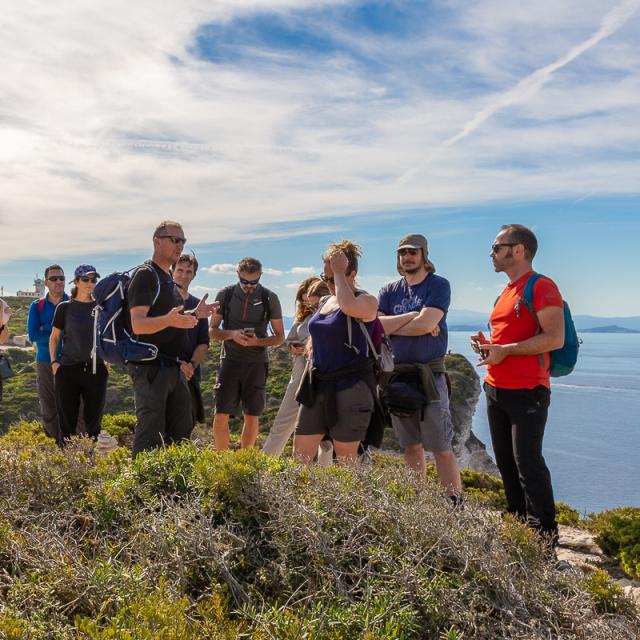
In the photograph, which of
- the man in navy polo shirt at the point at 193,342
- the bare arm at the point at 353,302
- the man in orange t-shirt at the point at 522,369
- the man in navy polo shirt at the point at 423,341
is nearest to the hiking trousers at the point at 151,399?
the man in navy polo shirt at the point at 193,342

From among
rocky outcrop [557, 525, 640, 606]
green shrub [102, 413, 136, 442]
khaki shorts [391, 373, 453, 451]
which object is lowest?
rocky outcrop [557, 525, 640, 606]

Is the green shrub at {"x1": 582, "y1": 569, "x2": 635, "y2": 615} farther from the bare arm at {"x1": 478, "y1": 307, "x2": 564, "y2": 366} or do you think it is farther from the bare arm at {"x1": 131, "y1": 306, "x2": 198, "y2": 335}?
the bare arm at {"x1": 131, "y1": 306, "x2": 198, "y2": 335}

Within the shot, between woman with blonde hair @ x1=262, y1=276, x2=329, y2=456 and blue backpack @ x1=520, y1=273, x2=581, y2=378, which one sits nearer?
blue backpack @ x1=520, y1=273, x2=581, y2=378

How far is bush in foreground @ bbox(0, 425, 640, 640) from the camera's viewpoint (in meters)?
2.97

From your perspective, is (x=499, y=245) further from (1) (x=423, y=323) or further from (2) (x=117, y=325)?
(2) (x=117, y=325)

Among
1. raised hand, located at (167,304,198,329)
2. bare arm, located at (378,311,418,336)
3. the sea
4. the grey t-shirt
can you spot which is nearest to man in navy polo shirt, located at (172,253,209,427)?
the grey t-shirt

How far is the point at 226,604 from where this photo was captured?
10.4 ft

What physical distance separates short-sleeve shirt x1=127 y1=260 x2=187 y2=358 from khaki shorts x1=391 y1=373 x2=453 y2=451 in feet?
6.51

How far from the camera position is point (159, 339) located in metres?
5.12

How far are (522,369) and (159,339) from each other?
9.41 feet

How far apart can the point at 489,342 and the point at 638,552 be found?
2228mm

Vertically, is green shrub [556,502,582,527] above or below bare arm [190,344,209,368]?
below

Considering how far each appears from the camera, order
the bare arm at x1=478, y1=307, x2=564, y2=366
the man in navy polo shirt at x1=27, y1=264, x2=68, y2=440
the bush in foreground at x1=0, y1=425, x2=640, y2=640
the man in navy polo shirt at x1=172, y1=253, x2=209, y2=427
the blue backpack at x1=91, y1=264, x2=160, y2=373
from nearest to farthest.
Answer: the bush in foreground at x1=0, y1=425, x2=640, y2=640, the bare arm at x1=478, y1=307, x2=564, y2=366, the blue backpack at x1=91, y1=264, x2=160, y2=373, the man in navy polo shirt at x1=172, y1=253, x2=209, y2=427, the man in navy polo shirt at x1=27, y1=264, x2=68, y2=440

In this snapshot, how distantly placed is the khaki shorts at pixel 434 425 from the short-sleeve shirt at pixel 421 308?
0.76 feet
